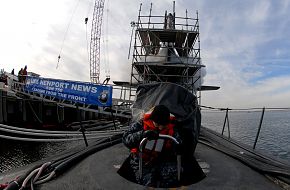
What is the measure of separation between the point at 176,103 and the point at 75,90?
45.1 feet

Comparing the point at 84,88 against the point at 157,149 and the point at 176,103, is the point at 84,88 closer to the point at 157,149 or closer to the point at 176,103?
the point at 176,103

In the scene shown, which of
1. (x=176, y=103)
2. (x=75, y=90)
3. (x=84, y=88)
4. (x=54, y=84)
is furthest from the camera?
(x=54, y=84)

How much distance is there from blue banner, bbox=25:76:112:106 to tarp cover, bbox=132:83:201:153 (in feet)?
36.7

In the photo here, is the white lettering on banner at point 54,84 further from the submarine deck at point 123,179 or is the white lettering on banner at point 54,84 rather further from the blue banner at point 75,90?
the submarine deck at point 123,179

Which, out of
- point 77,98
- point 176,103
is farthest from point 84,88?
point 176,103

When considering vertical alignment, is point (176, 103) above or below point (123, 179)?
above

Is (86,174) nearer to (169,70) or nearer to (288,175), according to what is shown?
(288,175)

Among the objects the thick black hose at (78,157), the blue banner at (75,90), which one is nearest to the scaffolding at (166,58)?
the blue banner at (75,90)

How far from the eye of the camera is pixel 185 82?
1992 cm

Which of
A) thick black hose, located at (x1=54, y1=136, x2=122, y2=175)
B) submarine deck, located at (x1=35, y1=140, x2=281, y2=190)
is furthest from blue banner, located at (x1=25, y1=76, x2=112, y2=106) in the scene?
submarine deck, located at (x1=35, y1=140, x2=281, y2=190)

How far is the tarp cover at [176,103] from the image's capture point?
367 cm

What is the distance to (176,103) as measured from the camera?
391cm

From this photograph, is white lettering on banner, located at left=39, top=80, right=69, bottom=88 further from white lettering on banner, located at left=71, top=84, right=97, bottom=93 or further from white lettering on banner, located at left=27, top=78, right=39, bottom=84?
white lettering on banner, located at left=71, top=84, right=97, bottom=93

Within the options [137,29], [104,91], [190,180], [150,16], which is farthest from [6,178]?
[150,16]
